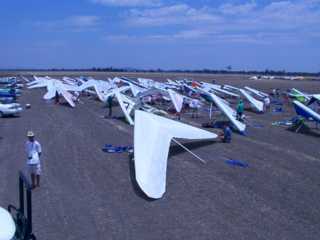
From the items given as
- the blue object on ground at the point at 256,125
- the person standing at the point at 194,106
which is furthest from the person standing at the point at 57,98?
the blue object on ground at the point at 256,125

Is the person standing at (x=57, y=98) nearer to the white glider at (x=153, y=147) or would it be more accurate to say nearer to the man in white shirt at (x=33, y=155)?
the white glider at (x=153, y=147)

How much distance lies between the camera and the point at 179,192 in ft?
36.3

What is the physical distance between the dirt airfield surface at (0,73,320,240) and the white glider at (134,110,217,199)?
13.2 inches

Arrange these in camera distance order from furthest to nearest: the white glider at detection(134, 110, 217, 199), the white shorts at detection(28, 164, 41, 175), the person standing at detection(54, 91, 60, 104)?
the person standing at detection(54, 91, 60, 104)
the white glider at detection(134, 110, 217, 199)
the white shorts at detection(28, 164, 41, 175)

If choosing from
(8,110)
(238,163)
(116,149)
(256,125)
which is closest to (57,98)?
(8,110)

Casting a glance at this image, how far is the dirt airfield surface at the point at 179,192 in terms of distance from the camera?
8398mm

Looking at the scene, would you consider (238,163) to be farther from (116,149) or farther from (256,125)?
(256,125)

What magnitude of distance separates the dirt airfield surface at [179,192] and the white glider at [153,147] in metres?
0.33

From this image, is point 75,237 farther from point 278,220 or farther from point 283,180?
point 283,180

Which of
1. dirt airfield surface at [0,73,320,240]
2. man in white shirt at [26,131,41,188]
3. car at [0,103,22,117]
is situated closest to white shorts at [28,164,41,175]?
man in white shirt at [26,131,41,188]

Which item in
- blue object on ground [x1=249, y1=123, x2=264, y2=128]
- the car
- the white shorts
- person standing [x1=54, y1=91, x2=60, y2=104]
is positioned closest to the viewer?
the white shorts

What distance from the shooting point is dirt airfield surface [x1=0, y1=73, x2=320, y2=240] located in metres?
8.40

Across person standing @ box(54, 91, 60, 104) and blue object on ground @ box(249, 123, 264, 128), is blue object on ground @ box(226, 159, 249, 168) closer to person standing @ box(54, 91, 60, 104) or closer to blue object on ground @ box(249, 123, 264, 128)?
blue object on ground @ box(249, 123, 264, 128)

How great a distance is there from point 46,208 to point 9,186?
2.11 metres
